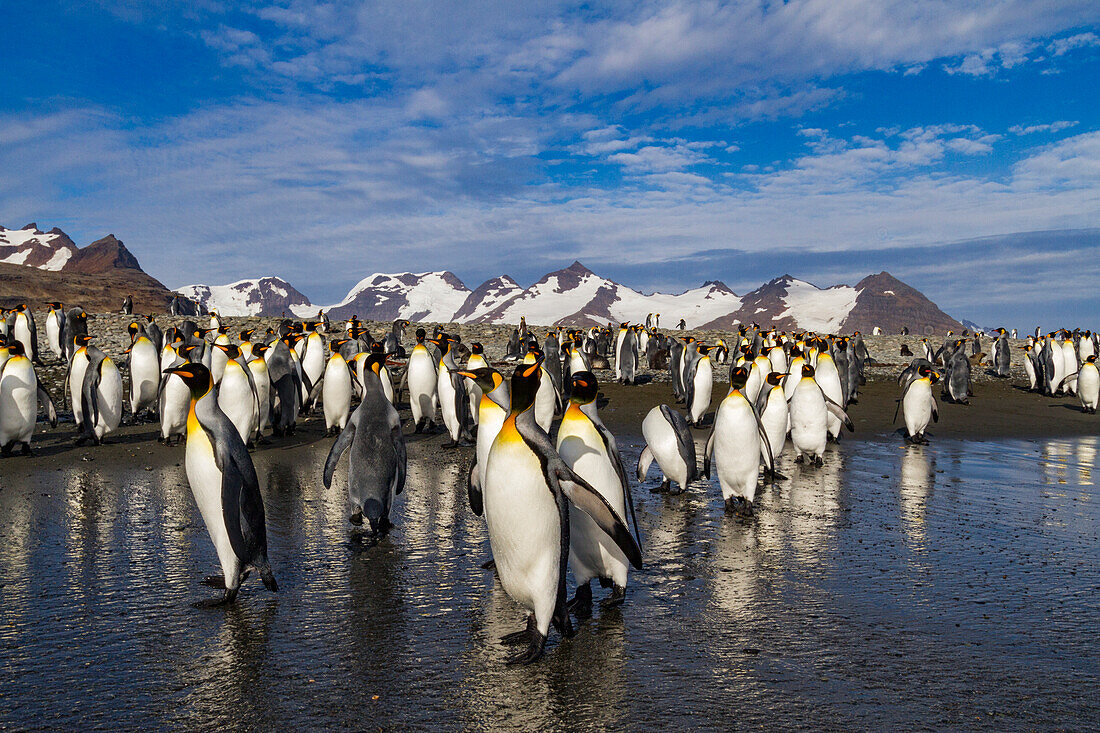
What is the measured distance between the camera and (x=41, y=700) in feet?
10.5

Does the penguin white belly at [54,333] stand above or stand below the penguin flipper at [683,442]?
above

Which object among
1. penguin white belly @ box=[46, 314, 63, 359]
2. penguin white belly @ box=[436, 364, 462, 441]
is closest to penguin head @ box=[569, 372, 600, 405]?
penguin white belly @ box=[436, 364, 462, 441]

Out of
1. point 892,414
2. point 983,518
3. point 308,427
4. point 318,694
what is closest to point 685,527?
point 983,518

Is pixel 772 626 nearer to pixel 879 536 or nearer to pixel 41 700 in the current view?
pixel 879 536

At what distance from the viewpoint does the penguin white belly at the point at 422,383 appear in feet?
38.4

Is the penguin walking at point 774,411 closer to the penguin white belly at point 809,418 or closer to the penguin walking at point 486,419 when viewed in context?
the penguin white belly at point 809,418

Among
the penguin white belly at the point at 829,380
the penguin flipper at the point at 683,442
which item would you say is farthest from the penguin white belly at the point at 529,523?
the penguin white belly at the point at 829,380

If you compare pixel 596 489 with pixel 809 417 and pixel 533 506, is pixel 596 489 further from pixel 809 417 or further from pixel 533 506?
pixel 809 417

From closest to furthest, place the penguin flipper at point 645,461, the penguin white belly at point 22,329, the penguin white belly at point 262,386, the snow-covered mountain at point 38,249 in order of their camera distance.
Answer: the penguin flipper at point 645,461 < the penguin white belly at point 262,386 < the penguin white belly at point 22,329 < the snow-covered mountain at point 38,249

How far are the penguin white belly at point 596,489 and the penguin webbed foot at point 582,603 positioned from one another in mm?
51

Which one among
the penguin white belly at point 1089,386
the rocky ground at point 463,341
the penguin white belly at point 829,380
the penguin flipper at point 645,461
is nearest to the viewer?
the penguin flipper at point 645,461

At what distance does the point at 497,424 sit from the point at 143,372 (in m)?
8.73

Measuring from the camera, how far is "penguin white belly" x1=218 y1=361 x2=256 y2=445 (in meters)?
9.50

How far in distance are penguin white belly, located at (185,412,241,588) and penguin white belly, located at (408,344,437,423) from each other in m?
A: 7.16
